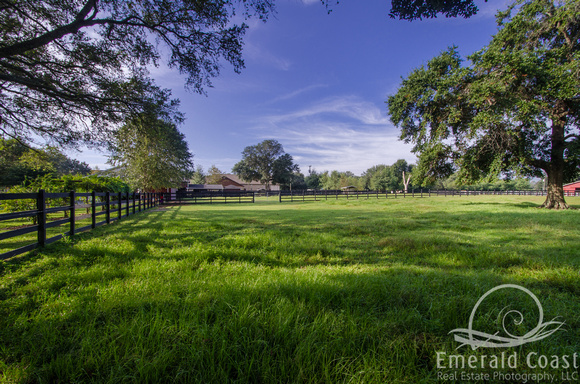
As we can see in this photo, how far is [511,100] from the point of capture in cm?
1226

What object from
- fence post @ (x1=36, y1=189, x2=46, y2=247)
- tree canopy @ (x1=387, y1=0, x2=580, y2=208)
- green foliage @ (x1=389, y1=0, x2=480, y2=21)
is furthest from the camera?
tree canopy @ (x1=387, y1=0, x2=580, y2=208)

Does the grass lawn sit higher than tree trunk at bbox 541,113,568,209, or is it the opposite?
tree trunk at bbox 541,113,568,209

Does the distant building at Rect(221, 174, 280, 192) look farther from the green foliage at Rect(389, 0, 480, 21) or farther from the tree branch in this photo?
the green foliage at Rect(389, 0, 480, 21)

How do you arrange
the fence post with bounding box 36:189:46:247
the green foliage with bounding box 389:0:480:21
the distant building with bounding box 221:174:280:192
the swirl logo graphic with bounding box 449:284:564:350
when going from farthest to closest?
1. the distant building with bounding box 221:174:280:192
2. the fence post with bounding box 36:189:46:247
3. the green foliage with bounding box 389:0:480:21
4. the swirl logo graphic with bounding box 449:284:564:350

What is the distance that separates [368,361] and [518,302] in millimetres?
1959

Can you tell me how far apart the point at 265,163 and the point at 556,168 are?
203 feet

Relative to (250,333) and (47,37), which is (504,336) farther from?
(47,37)

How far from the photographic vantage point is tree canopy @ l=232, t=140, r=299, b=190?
69.6m

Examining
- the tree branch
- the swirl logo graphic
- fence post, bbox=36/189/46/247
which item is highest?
the tree branch

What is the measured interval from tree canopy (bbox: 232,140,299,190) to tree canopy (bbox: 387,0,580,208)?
55045mm

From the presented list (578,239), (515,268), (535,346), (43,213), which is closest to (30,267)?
(43,213)

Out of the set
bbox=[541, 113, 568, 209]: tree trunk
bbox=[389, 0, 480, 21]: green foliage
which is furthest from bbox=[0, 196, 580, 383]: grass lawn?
bbox=[541, 113, 568, 209]: tree trunk

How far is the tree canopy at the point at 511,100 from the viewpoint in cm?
1191

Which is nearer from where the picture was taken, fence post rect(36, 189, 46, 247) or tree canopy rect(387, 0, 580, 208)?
fence post rect(36, 189, 46, 247)
